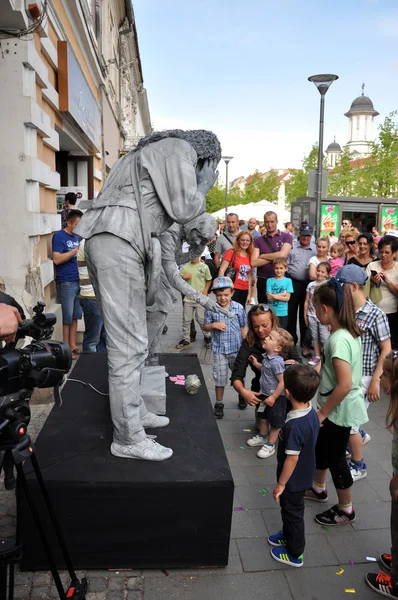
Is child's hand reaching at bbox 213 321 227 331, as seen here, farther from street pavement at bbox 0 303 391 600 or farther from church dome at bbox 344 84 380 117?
church dome at bbox 344 84 380 117

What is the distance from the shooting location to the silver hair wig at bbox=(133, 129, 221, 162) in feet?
9.98

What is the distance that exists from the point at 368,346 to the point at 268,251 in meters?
3.74

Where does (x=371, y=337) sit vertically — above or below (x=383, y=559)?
above

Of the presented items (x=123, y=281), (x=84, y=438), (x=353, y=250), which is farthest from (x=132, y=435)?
A: (x=353, y=250)

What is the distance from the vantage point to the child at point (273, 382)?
422 centimetres

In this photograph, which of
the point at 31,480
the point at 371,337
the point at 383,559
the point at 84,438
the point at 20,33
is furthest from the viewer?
the point at 20,33

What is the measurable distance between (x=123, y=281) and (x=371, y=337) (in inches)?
79.6

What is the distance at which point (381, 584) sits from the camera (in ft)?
8.89

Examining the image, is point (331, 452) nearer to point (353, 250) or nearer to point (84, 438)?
point (84, 438)

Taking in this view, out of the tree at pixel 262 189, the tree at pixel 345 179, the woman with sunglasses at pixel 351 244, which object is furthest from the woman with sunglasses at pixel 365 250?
the tree at pixel 262 189

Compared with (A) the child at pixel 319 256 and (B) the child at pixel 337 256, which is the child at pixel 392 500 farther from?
(B) the child at pixel 337 256

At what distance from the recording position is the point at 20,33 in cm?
499

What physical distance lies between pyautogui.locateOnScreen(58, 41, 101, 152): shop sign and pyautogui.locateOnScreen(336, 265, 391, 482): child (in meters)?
5.19

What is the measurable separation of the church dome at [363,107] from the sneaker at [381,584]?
83.4 metres
